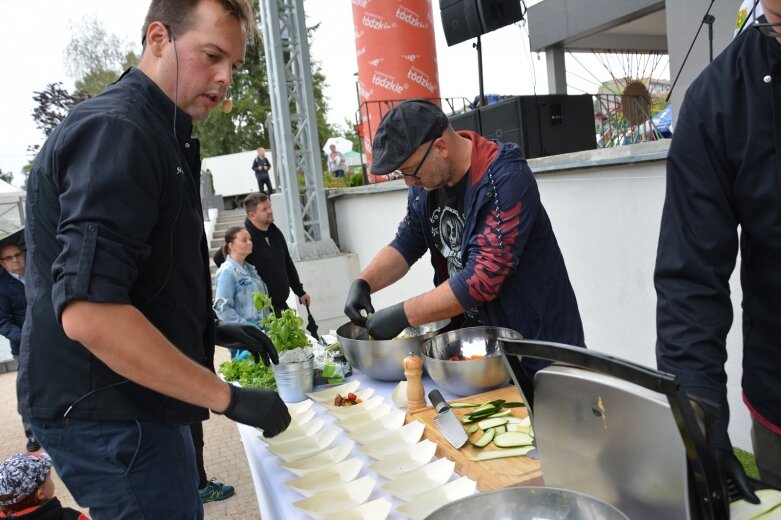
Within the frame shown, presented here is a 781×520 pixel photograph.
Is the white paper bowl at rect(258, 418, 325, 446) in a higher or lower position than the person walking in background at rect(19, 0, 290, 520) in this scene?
lower

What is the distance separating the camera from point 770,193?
1012 millimetres

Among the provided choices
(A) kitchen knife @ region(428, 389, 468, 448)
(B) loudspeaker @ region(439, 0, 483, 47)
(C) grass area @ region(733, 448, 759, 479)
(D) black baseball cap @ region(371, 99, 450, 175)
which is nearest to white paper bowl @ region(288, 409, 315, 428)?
(A) kitchen knife @ region(428, 389, 468, 448)

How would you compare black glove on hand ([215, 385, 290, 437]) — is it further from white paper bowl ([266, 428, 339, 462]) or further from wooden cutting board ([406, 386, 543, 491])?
wooden cutting board ([406, 386, 543, 491])

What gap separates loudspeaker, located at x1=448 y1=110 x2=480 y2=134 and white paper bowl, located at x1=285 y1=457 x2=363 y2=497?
439 centimetres


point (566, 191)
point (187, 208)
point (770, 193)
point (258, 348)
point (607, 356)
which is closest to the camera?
point (607, 356)

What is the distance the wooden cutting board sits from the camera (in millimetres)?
1221

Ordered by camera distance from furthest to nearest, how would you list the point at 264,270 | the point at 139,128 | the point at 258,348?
the point at 264,270 → the point at 258,348 → the point at 139,128

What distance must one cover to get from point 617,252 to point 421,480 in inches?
103

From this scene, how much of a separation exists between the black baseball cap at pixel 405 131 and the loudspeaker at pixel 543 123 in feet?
10.2

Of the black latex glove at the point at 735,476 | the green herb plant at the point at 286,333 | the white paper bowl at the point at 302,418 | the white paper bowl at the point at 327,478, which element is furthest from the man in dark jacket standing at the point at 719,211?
the green herb plant at the point at 286,333

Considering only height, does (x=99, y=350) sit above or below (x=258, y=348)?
above

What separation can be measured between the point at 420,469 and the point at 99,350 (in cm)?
78

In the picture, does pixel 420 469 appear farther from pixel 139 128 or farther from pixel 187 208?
pixel 139 128

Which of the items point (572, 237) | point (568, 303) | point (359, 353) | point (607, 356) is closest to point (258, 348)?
point (359, 353)
